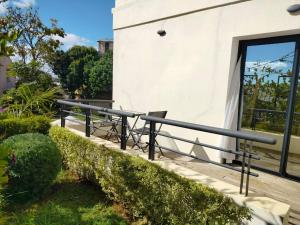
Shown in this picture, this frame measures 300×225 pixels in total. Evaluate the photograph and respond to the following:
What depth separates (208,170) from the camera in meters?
4.20

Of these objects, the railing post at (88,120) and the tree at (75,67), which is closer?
the railing post at (88,120)

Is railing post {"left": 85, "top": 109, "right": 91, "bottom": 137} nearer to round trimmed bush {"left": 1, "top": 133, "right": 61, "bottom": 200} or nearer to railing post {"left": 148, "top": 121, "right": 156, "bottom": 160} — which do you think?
round trimmed bush {"left": 1, "top": 133, "right": 61, "bottom": 200}

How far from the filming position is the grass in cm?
400

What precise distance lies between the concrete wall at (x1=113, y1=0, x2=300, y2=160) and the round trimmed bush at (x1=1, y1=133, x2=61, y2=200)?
8.93 feet

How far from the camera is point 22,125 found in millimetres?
6691

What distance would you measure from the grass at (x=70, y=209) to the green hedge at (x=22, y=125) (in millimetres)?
2223

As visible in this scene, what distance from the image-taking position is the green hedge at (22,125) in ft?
21.3

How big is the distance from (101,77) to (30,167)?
15562 millimetres

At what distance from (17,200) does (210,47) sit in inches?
188

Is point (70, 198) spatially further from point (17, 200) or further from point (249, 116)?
point (249, 116)

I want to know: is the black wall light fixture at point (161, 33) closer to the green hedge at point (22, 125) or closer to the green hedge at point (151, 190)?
the green hedge at point (151, 190)

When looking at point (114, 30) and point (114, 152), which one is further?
point (114, 30)

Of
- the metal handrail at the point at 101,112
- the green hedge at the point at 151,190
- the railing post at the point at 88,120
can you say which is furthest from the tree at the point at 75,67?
the green hedge at the point at 151,190

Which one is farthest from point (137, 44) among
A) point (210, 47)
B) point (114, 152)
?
point (114, 152)
